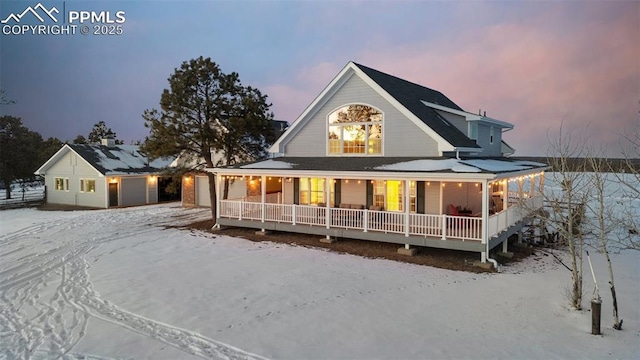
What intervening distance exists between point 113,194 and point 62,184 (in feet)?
19.3

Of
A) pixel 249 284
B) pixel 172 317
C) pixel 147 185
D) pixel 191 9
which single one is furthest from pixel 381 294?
pixel 191 9

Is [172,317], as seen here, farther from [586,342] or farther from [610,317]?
[610,317]

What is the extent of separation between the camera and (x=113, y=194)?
27.9 metres

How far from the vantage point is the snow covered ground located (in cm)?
672

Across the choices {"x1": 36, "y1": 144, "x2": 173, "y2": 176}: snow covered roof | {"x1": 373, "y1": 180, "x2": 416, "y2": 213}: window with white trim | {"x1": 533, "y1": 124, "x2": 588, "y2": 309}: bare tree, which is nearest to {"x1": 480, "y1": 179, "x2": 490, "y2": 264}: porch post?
{"x1": 533, "y1": 124, "x2": 588, "y2": 309}: bare tree

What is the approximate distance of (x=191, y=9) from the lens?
29703mm

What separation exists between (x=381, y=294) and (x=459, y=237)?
14.7 ft

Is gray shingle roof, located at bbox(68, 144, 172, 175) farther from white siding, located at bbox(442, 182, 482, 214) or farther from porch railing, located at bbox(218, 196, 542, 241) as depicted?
white siding, located at bbox(442, 182, 482, 214)

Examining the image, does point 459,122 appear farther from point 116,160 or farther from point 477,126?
point 116,160

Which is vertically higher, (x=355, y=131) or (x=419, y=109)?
(x=419, y=109)

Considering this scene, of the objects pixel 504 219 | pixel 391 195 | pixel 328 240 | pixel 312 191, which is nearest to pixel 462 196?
pixel 504 219

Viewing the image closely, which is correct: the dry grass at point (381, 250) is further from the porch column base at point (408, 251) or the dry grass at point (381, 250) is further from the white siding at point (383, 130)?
the white siding at point (383, 130)

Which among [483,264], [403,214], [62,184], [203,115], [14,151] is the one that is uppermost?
[203,115]

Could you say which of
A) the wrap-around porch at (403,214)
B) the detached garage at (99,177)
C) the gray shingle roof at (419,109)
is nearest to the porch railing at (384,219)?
the wrap-around porch at (403,214)
